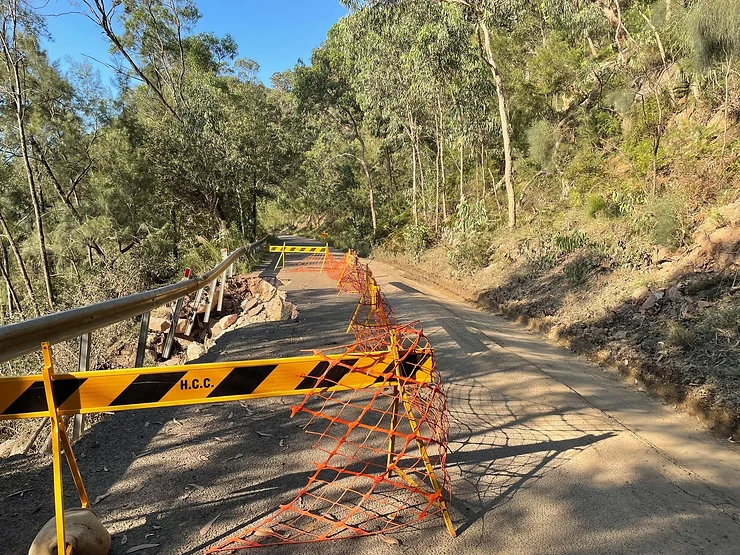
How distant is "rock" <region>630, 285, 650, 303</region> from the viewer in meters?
7.86

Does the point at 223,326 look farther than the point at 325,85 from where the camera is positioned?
No

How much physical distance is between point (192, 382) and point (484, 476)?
2127 millimetres

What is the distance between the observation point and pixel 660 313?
7238mm

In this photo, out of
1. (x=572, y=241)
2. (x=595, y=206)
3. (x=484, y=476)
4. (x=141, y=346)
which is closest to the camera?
(x=484, y=476)

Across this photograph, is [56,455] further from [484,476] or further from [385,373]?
[484,476]

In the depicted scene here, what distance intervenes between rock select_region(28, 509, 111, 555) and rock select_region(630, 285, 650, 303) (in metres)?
8.23

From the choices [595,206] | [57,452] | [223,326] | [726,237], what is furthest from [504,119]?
[57,452]

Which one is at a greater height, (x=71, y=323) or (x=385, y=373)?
(x=71, y=323)

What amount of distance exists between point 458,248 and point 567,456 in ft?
41.8

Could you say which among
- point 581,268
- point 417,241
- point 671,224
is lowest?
point 581,268

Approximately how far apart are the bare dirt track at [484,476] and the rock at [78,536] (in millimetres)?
181

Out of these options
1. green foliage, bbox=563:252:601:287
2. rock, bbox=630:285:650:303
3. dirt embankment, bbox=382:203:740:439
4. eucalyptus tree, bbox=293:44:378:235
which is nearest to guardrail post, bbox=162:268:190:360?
dirt embankment, bbox=382:203:740:439

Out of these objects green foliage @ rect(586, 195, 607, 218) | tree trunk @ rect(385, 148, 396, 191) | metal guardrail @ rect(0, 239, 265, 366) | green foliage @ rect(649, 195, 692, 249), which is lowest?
metal guardrail @ rect(0, 239, 265, 366)

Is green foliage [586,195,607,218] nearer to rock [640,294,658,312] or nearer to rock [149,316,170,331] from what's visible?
rock [640,294,658,312]
